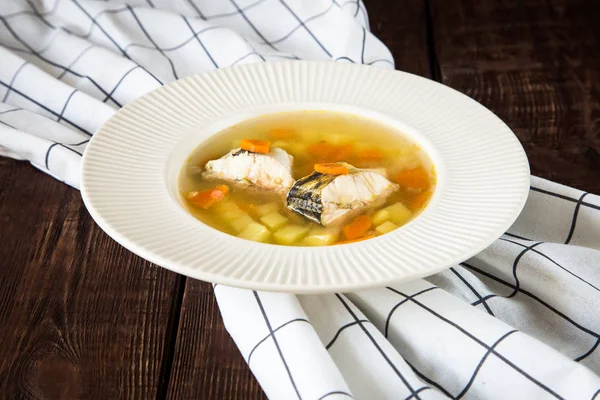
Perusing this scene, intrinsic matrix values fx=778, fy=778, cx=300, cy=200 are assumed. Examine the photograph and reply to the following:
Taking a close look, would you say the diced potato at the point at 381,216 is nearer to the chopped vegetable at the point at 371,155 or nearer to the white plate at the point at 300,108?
the white plate at the point at 300,108

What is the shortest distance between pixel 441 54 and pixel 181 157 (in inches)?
44.3

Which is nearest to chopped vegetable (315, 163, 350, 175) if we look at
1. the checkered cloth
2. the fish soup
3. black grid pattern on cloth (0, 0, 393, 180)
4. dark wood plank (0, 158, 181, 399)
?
the fish soup

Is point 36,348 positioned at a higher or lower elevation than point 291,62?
lower

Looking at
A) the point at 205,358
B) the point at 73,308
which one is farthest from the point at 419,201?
the point at 73,308

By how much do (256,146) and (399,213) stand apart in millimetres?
360

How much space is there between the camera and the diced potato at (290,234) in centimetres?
149

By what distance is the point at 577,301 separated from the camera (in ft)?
4.79

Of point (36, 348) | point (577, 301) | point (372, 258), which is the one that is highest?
point (372, 258)

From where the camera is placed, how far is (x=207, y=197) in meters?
1.60

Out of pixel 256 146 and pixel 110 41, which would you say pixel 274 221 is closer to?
pixel 256 146

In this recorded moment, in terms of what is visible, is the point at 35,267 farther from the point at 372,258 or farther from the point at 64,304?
the point at 372,258

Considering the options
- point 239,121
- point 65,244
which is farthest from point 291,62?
point 65,244

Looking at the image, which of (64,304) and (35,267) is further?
(35,267)

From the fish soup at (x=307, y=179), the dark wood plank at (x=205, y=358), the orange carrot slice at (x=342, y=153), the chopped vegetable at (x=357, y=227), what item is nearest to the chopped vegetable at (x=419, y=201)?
the fish soup at (x=307, y=179)
